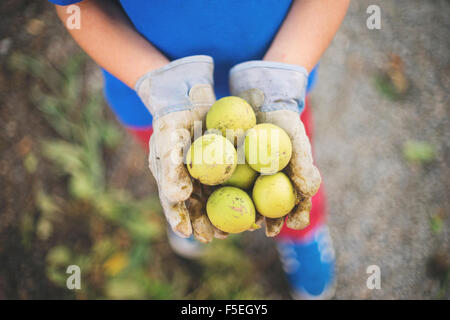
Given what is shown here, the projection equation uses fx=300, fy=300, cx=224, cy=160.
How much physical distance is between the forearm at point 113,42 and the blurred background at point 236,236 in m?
1.36

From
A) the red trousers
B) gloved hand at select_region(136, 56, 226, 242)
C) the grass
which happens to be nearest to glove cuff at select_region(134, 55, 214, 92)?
gloved hand at select_region(136, 56, 226, 242)

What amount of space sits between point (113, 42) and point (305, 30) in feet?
3.32

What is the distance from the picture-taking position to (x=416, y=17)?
320 centimetres

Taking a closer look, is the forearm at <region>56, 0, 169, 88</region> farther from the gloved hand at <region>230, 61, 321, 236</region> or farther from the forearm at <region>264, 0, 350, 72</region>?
the forearm at <region>264, 0, 350, 72</region>

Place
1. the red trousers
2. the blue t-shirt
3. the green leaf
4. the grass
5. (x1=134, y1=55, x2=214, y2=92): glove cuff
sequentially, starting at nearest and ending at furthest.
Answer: the blue t-shirt, (x1=134, y1=55, x2=214, y2=92): glove cuff, the red trousers, the grass, the green leaf

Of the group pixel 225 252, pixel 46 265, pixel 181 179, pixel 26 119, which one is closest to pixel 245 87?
pixel 181 179

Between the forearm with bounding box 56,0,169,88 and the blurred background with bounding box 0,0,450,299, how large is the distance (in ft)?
4.47

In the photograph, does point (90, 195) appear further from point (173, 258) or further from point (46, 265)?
point (173, 258)

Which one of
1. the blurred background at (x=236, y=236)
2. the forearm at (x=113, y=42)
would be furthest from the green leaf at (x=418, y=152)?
the forearm at (x=113, y=42)

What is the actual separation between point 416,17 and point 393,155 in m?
1.62

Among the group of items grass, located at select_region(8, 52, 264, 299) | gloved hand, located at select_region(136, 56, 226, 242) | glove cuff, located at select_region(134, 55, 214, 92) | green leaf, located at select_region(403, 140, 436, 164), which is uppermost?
glove cuff, located at select_region(134, 55, 214, 92)

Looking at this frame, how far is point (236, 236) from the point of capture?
2580 millimetres

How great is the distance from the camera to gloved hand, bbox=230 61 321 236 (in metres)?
1.48

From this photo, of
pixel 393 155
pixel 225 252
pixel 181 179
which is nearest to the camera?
pixel 181 179
